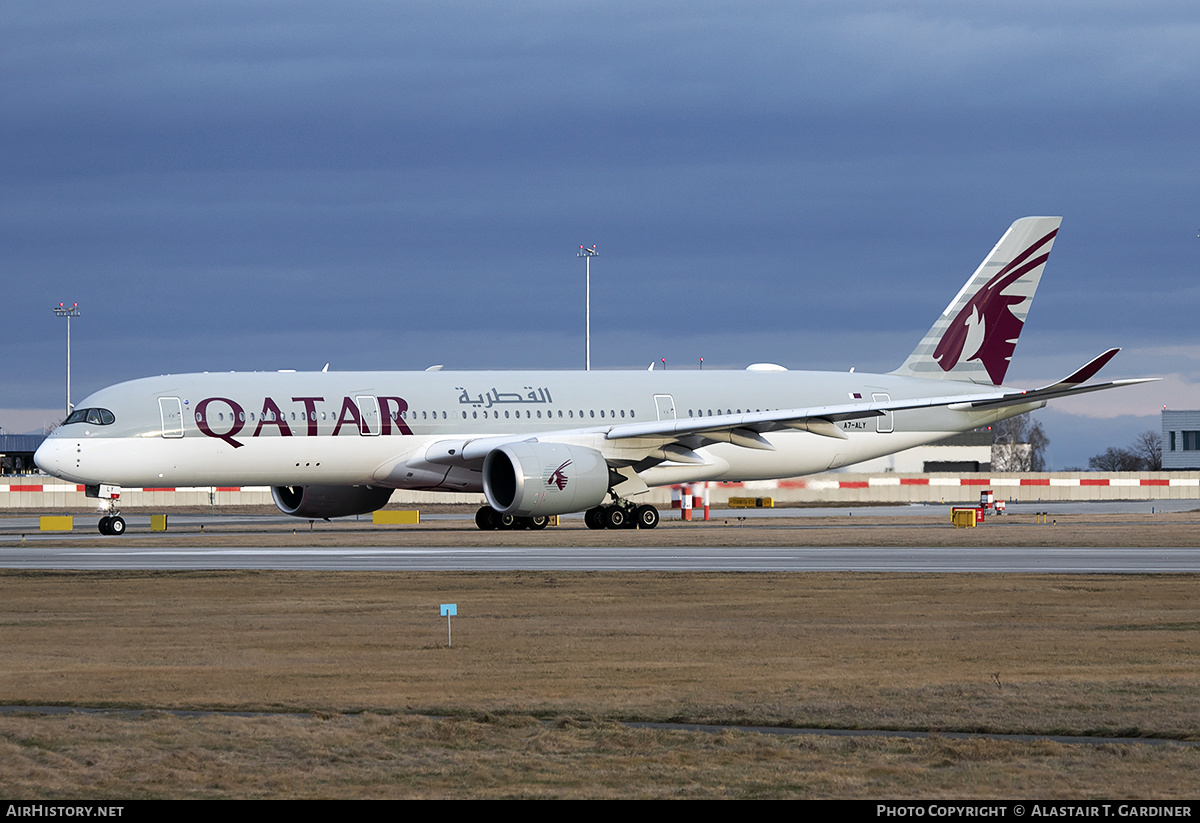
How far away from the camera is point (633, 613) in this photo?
74.4ft

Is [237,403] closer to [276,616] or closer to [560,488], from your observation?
[560,488]

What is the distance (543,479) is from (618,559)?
10.4 meters

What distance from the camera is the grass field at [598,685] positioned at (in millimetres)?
11344

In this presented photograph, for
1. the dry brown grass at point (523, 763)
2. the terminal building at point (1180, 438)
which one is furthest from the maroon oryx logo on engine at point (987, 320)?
the terminal building at point (1180, 438)

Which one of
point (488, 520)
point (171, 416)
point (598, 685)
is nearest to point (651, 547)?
point (488, 520)

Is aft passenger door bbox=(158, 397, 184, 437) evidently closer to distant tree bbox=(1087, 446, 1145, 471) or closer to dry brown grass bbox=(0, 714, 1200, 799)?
dry brown grass bbox=(0, 714, 1200, 799)

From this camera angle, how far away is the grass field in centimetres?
1134

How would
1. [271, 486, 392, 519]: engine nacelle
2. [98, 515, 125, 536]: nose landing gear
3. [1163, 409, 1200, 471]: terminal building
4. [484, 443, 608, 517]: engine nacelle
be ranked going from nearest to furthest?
[484, 443, 608, 517]: engine nacelle → [98, 515, 125, 536]: nose landing gear → [271, 486, 392, 519]: engine nacelle → [1163, 409, 1200, 471]: terminal building

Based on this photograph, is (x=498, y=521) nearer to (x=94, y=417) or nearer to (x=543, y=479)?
(x=543, y=479)

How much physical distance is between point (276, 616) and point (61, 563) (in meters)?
12.8

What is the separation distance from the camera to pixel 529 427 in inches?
1962

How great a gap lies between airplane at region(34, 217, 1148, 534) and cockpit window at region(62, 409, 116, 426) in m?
0.08

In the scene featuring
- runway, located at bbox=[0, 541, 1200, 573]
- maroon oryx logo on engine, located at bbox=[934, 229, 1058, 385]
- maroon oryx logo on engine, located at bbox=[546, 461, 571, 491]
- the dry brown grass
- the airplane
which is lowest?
the dry brown grass

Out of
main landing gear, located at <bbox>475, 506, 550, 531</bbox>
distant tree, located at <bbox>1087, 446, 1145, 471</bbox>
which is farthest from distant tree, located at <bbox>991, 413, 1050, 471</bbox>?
main landing gear, located at <bbox>475, 506, 550, 531</bbox>
